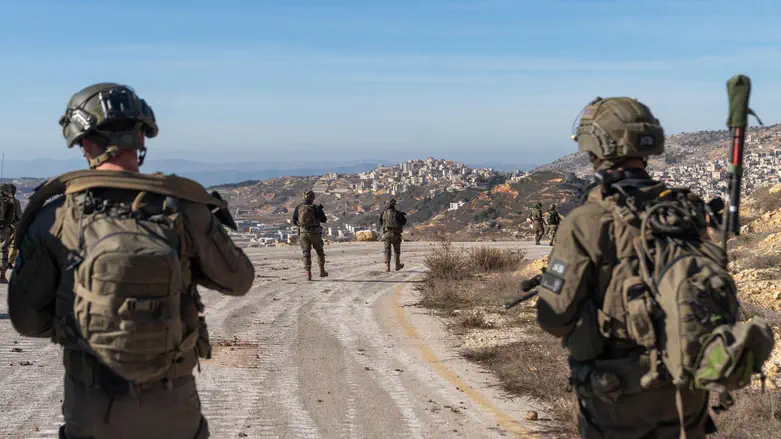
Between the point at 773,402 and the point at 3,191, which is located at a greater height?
the point at 3,191

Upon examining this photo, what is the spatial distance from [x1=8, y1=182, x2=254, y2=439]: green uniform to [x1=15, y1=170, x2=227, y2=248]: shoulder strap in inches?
1.9

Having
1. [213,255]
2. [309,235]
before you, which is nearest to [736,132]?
[213,255]

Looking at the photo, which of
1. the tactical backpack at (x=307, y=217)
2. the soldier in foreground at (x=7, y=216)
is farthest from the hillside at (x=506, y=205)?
the soldier in foreground at (x=7, y=216)

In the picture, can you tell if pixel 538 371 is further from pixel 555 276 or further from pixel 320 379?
pixel 555 276

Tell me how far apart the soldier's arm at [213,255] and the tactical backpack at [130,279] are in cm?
9

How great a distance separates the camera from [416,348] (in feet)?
33.7

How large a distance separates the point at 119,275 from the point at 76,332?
1.25 ft

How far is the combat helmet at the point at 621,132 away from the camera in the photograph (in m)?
4.02

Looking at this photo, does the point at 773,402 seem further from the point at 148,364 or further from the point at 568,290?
the point at 148,364

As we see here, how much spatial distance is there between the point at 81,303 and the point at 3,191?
13594mm

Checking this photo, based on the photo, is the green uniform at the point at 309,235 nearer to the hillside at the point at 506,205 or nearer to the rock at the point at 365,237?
the rock at the point at 365,237

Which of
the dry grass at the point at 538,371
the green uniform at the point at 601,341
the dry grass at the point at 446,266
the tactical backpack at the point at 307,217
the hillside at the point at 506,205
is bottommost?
the hillside at the point at 506,205

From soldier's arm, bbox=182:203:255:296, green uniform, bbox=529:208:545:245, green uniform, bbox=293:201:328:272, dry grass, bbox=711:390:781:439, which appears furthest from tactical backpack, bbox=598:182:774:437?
green uniform, bbox=529:208:545:245

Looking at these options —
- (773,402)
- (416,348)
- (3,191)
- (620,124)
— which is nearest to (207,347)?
(620,124)
